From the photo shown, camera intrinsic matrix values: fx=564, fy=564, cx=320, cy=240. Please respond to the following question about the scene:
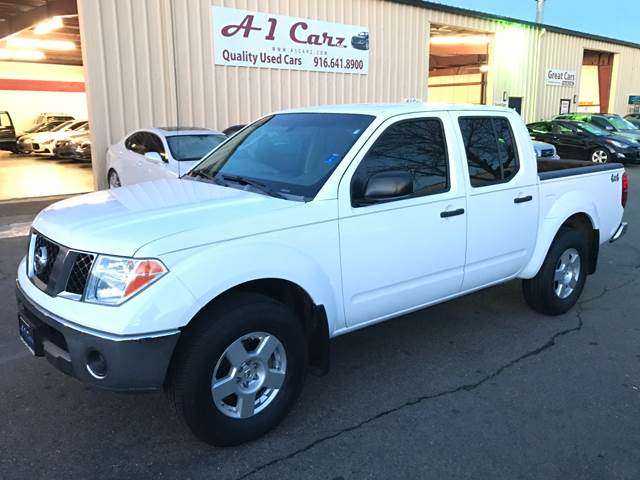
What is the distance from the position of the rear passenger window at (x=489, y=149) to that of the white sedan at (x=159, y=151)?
16.8 ft

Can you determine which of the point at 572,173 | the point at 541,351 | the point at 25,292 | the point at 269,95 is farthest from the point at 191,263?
the point at 269,95

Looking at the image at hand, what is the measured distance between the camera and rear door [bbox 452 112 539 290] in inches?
161

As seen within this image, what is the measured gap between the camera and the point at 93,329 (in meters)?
2.60

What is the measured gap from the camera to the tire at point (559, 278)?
479 centimetres

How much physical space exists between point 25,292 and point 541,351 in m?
3.55

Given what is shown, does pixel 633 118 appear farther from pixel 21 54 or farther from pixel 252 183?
pixel 21 54

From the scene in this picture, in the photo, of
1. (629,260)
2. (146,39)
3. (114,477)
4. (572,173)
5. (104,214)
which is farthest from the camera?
(146,39)

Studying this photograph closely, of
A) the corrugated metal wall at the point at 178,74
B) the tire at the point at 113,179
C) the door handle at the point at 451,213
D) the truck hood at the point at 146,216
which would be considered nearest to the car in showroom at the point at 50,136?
the corrugated metal wall at the point at 178,74

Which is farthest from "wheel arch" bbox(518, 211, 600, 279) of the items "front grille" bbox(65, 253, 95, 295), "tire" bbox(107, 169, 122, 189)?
"tire" bbox(107, 169, 122, 189)

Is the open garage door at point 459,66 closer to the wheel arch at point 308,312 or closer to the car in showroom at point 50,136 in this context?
the car in showroom at point 50,136

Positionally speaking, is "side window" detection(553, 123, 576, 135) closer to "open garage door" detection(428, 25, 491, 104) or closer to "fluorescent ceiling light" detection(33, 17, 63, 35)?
"open garage door" detection(428, 25, 491, 104)

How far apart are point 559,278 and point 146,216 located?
12.1 ft

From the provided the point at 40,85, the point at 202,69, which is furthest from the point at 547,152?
the point at 40,85

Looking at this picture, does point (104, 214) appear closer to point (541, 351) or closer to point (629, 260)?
point (541, 351)
